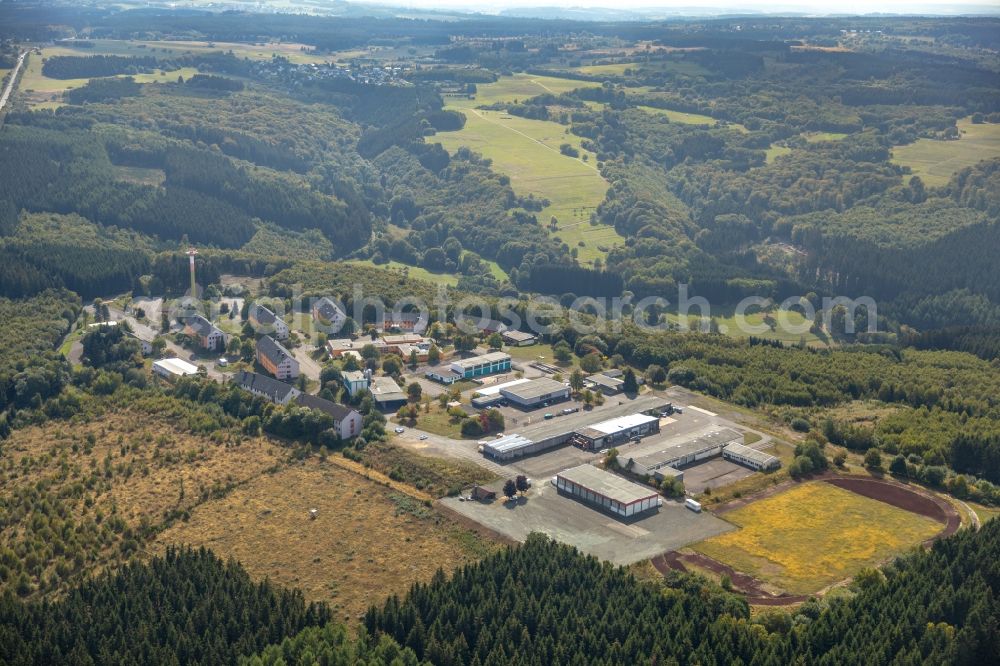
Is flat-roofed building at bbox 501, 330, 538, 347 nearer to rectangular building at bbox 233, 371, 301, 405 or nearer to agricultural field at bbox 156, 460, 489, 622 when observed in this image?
rectangular building at bbox 233, 371, 301, 405

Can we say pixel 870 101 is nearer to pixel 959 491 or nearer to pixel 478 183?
pixel 478 183

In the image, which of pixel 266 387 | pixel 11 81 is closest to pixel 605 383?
pixel 266 387

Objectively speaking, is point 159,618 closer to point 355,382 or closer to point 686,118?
point 355,382

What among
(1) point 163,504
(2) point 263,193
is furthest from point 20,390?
(2) point 263,193

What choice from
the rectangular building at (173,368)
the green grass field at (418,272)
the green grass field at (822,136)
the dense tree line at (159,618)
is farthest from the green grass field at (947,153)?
the dense tree line at (159,618)

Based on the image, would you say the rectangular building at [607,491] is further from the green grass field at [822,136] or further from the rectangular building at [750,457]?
the green grass field at [822,136]

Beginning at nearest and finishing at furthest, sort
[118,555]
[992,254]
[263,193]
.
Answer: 1. [118,555]
2. [992,254]
3. [263,193]

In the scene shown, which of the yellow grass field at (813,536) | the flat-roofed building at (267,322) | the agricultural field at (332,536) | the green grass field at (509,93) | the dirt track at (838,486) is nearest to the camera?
the dirt track at (838,486)
